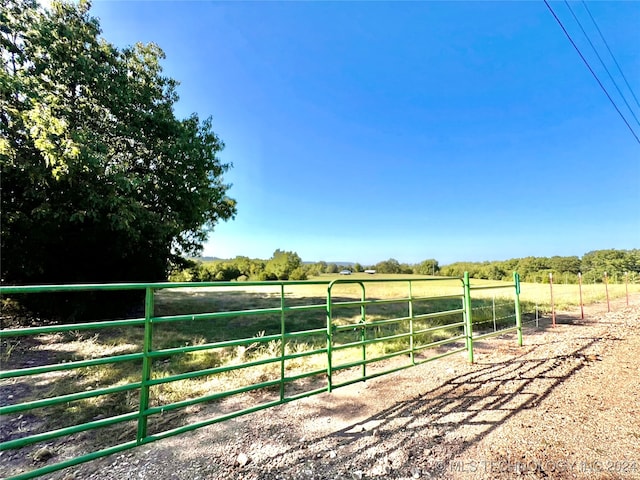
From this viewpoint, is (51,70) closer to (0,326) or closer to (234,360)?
(0,326)

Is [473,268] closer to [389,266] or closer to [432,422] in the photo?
[389,266]

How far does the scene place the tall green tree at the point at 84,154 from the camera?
19.0 ft

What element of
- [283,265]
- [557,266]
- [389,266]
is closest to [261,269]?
[283,265]

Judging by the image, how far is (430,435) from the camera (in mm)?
2484

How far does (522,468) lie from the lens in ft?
6.72

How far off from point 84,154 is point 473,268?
143 feet

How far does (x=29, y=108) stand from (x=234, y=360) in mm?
6691

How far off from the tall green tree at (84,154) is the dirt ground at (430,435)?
18.4 feet

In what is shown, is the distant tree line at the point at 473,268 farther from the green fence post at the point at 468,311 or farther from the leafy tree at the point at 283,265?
the green fence post at the point at 468,311

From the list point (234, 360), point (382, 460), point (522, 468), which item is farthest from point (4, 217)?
point (522, 468)

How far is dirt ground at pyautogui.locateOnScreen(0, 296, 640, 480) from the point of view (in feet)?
6.75

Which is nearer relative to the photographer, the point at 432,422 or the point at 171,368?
the point at 432,422

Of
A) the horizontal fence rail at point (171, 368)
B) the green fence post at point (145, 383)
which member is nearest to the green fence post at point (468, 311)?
the horizontal fence rail at point (171, 368)

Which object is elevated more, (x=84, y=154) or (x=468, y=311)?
(x=84, y=154)
